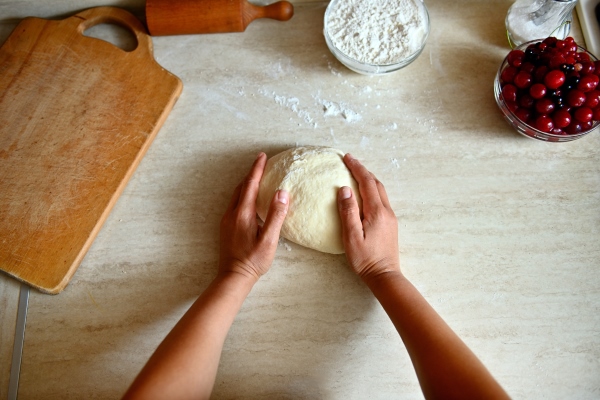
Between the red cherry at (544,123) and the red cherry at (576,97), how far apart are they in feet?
0.18

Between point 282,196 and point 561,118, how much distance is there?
640mm

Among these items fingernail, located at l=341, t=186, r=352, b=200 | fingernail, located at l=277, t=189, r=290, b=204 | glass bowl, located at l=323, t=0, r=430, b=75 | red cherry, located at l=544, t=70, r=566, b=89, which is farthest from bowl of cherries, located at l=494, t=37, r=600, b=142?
fingernail, located at l=277, t=189, r=290, b=204

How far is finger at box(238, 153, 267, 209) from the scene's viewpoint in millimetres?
993

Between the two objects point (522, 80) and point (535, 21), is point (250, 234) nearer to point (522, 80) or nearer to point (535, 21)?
point (522, 80)

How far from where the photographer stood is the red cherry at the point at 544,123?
991 mm

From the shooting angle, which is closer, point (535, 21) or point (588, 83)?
point (588, 83)

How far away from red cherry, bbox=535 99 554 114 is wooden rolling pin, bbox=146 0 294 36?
67cm

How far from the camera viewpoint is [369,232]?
96cm

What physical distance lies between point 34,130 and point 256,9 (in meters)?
0.65

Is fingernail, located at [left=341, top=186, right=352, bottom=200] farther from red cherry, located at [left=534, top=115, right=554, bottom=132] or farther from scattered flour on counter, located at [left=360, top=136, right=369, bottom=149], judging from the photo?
red cherry, located at [left=534, top=115, right=554, bottom=132]

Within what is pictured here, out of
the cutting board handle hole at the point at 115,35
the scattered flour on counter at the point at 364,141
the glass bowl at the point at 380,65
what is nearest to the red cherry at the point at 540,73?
the glass bowl at the point at 380,65

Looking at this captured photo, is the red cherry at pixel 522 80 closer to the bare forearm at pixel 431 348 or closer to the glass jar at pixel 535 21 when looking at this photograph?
the glass jar at pixel 535 21

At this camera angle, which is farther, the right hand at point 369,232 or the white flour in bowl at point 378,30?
the white flour in bowl at point 378,30

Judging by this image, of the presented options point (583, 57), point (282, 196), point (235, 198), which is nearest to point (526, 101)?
point (583, 57)
